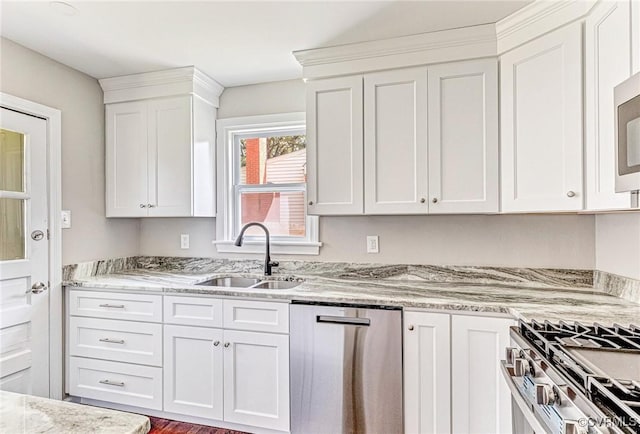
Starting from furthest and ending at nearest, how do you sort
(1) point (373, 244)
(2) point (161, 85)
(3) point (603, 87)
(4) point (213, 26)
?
(2) point (161, 85)
(1) point (373, 244)
(4) point (213, 26)
(3) point (603, 87)

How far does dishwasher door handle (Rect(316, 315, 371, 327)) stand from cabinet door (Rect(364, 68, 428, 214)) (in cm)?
68

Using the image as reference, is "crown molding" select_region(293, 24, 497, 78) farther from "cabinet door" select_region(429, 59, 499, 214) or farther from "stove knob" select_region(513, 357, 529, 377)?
"stove knob" select_region(513, 357, 529, 377)

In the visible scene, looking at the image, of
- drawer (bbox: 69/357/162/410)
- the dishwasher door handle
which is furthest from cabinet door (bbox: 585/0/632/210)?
drawer (bbox: 69/357/162/410)

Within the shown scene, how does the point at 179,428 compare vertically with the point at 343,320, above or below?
below

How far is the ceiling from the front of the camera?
1915mm

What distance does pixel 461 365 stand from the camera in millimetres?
1859

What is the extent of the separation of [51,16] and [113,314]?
69.7 inches

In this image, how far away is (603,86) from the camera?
5.18ft

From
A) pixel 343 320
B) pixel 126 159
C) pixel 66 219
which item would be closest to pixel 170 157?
pixel 126 159

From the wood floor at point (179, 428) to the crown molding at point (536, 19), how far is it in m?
2.74

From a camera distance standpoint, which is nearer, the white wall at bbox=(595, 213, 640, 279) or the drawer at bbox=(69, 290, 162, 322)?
the white wall at bbox=(595, 213, 640, 279)

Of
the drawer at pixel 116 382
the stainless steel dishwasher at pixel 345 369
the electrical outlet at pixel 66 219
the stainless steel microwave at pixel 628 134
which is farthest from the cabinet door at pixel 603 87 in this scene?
the electrical outlet at pixel 66 219

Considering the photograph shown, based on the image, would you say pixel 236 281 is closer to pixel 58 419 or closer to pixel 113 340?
pixel 113 340

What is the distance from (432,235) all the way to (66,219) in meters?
2.52
